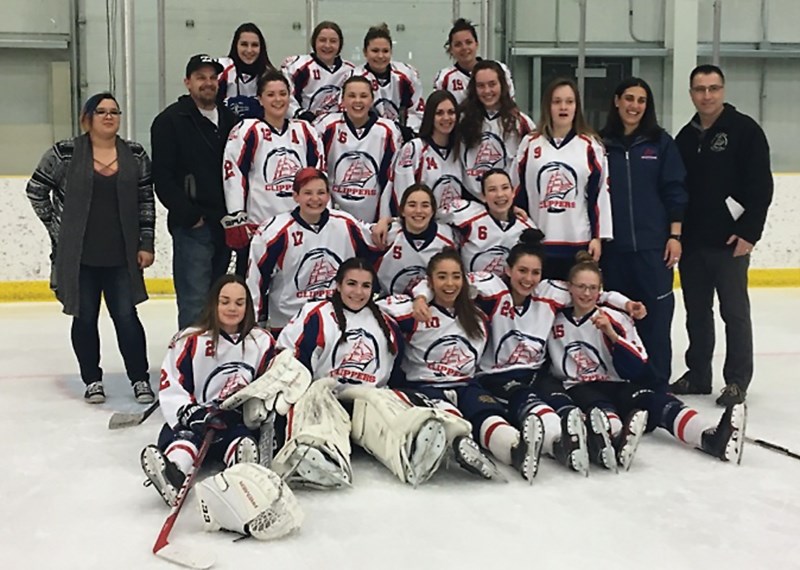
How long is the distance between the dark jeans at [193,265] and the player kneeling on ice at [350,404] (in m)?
0.68

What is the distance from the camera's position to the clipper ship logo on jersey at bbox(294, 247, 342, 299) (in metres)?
3.29

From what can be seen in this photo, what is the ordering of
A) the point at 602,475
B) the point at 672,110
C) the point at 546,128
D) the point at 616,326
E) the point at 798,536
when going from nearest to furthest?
the point at 798,536 < the point at 602,475 < the point at 616,326 < the point at 546,128 < the point at 672,110

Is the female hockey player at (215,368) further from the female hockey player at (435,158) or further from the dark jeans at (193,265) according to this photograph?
the female hockey player at (435,158)

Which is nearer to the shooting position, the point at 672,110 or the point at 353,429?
the point at 353,429

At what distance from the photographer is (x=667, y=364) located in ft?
11.2

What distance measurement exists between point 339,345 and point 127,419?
834 mm

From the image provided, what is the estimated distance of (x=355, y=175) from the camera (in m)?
3.55

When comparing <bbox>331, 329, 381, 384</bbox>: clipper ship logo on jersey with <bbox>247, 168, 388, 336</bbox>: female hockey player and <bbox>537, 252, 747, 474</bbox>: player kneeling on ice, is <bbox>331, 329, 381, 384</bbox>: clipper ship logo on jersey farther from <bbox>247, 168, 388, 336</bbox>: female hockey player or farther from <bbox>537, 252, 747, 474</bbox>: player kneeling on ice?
<bbox>537, 252, 747, 474</bbox>: player kneeling on ice

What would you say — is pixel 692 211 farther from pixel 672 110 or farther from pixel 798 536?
pixel 672 110

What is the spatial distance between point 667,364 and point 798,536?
124 cm

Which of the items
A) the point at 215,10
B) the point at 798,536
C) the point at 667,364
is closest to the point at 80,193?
the point at 667,364

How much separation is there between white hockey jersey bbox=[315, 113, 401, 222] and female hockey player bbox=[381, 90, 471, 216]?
73mm

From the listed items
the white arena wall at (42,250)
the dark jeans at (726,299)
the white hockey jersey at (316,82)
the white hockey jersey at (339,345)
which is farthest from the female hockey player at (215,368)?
the white arena wall at (42,250)

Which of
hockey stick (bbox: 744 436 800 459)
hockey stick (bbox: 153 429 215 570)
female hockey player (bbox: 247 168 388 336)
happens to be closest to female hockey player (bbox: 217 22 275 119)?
female hockey player (bbox: 247 168 388 336)
